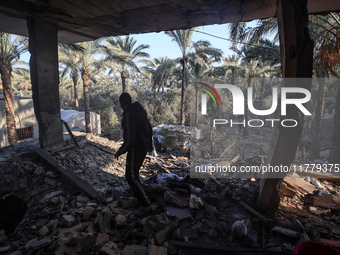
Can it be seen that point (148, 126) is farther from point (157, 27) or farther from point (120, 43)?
point (120, 43)

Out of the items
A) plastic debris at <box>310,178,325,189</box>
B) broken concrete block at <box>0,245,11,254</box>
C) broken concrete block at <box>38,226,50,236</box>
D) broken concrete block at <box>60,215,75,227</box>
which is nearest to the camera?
broken concrete block at <box>0,245,11,254</box>

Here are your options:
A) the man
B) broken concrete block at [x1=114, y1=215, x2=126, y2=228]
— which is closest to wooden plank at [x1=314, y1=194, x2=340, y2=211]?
the man

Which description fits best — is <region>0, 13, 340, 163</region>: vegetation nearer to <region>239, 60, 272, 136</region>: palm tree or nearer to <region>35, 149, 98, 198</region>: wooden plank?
<region>239, 60, 272, 136</region>: palm tree

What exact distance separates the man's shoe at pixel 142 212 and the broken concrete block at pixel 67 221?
→ 0.93 meters

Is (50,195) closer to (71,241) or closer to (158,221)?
(71,241)

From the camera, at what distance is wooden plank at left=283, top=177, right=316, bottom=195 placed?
3.91m

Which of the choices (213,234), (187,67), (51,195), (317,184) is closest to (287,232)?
(213,234)

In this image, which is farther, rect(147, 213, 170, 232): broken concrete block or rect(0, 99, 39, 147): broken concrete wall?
rect(0, 99, 39, 147): broken concrete wall

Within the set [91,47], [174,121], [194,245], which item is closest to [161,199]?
[194,245]

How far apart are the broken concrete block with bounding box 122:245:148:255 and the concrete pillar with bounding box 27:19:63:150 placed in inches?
145

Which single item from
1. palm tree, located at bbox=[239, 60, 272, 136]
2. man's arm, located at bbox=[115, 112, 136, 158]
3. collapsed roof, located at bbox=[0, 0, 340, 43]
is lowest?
man's arm, located at bbox=[115, 112, 136, 158]

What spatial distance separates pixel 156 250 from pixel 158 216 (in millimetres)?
594

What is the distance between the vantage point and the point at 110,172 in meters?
5.38

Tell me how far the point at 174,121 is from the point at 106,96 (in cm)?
1126
